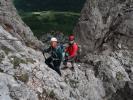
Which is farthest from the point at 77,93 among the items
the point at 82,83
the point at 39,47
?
the point at 39,47

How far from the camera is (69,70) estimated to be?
26094 millimetres

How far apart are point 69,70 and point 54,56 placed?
2967 millimetres

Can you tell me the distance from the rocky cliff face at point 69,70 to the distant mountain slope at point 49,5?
60098 mm

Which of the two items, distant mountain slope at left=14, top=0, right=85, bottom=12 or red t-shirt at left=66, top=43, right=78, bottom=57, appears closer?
red t-shirt at left=66, top=43, right=78, bottom=57

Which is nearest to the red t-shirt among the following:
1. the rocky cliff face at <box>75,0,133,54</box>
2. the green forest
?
the rocky cliff face at <box>75,0,133,54</box>

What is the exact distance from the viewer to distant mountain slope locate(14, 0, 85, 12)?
95.6 metres

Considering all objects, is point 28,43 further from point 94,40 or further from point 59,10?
point 59,10

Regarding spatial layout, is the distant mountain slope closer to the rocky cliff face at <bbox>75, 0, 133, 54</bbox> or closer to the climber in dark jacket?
the rocky cliff face at <bbox>75, 0, 133, 54</bbox>

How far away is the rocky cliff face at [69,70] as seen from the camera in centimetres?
2086

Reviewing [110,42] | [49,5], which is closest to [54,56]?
[110,42]

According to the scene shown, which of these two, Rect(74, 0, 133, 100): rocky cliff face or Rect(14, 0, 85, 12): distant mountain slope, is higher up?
Rect(74, 0, 133, 100): rocky cliff face

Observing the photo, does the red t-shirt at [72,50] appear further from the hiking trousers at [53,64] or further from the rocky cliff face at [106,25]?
the rocky cliff face at [106,25]

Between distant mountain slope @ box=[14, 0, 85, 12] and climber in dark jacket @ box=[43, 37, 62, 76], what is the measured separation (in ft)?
236

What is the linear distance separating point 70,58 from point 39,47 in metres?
3.65
